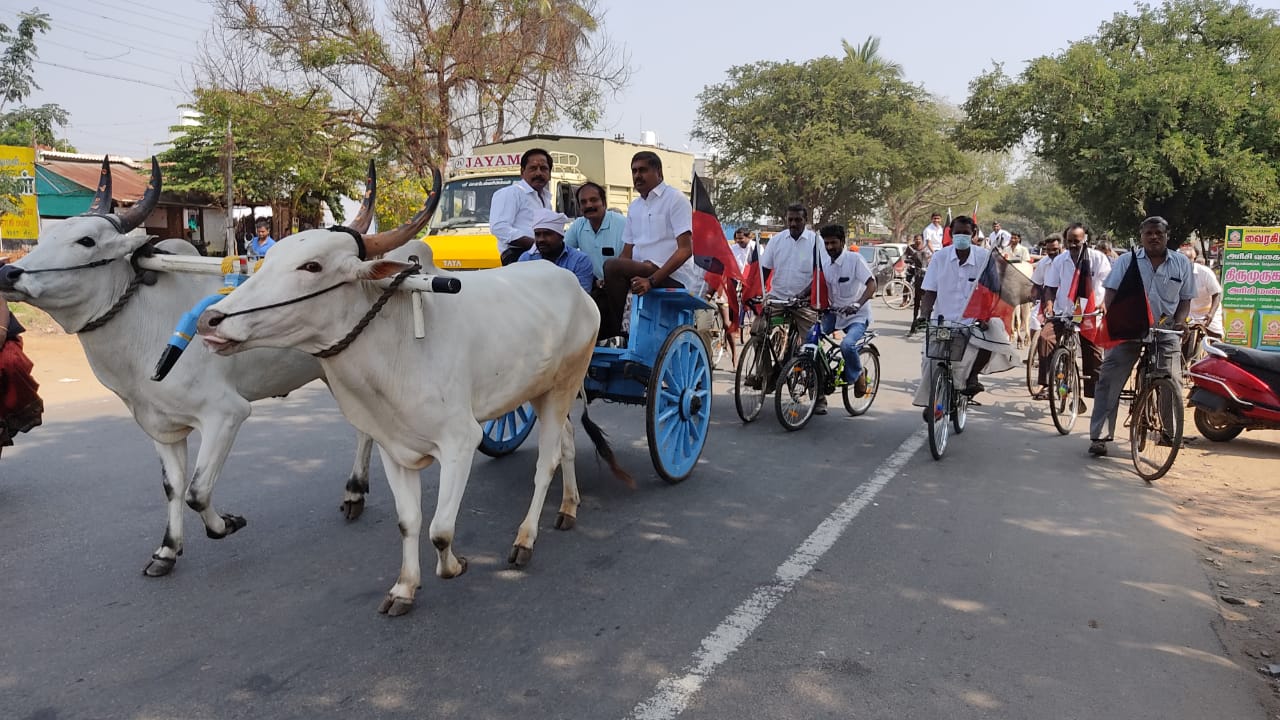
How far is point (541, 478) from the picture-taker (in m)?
4.93

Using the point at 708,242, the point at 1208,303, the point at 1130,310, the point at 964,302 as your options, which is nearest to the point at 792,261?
the point at 964,302

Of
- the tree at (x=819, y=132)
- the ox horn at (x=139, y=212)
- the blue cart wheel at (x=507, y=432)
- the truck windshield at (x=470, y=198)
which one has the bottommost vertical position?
the blue cart wheel at (x=507, y=432)

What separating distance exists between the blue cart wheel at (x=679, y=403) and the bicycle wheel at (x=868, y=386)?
2.68 m

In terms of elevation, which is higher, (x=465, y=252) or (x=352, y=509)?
(x=465, y=252)

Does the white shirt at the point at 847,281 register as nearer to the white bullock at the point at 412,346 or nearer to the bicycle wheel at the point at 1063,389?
the bicycle wheel at the point at 1063,389

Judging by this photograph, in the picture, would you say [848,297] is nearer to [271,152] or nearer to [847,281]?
[847,281]

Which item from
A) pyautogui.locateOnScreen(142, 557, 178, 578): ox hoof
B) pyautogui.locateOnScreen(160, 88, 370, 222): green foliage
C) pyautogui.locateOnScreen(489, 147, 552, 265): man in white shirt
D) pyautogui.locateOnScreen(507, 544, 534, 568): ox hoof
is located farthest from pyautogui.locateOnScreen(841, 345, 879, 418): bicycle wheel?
pyautogui.locateOnScreen(160, 88, 370, 222): green foliage

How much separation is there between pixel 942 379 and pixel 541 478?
12.9 feet

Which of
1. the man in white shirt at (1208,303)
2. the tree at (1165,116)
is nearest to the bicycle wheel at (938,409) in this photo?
the man in white shirt at (1208,303)

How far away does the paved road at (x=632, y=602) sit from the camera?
3.42 metres

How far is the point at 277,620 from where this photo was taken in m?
3.98

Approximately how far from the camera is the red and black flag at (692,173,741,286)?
684cm

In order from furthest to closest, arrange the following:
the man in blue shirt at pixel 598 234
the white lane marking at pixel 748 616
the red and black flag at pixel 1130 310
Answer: the red and black flag at pixel 1130 310, the man in blue shirt at pixel 598 234, the white lane marking at pixel 748 616

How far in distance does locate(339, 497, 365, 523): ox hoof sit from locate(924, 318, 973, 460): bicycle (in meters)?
4.26
